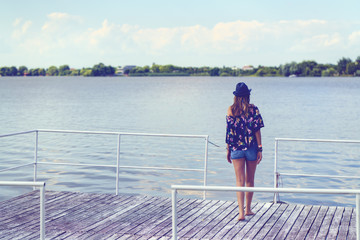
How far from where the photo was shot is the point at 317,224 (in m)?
6.50

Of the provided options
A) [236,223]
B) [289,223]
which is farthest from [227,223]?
[289,223]

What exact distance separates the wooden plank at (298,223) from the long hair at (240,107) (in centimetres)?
147

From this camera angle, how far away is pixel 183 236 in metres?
5.92

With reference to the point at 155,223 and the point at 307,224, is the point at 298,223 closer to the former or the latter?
the point at 307,224

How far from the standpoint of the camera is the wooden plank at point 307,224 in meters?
6.02

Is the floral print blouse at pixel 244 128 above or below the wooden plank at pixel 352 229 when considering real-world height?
above

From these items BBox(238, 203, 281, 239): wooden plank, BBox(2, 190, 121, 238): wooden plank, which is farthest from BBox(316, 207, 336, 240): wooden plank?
BBox(2, 190, 121, 238): wooden plank

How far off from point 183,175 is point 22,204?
35.8 feet

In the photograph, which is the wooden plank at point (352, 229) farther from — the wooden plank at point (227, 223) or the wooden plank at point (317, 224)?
the wooden plank at point (227, 223)

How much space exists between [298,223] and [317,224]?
0.23 m

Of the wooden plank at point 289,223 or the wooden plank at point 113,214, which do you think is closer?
the wooden plank at point 289,223

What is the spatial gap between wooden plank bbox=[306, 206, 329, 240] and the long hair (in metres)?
1.56

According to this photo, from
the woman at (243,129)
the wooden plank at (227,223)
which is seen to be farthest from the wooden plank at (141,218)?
the woman at (243,129)

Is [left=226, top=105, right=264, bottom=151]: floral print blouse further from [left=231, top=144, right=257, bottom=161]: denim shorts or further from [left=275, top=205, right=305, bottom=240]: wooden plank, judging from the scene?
[left=275, top=205, right=305, bottom=240]: wooden plank
